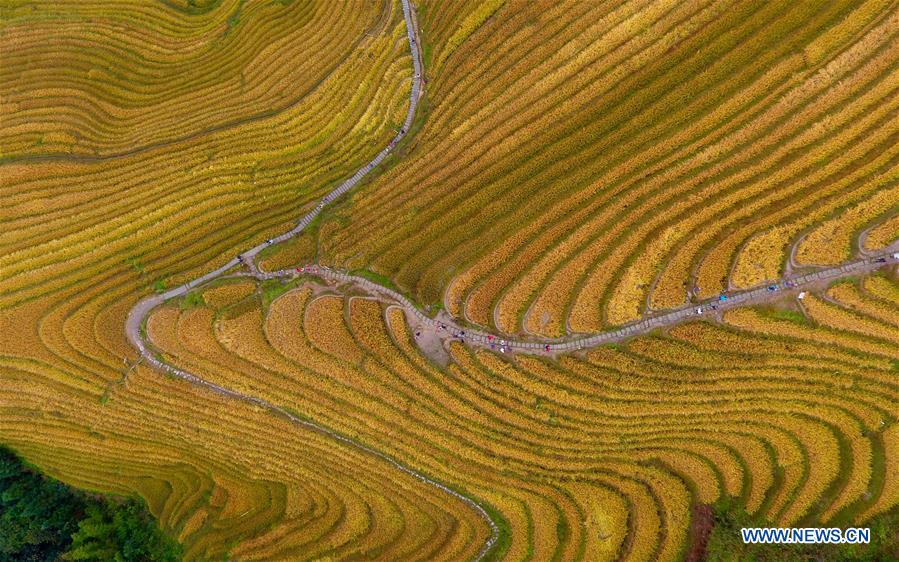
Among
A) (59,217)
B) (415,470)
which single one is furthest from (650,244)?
(59,217)

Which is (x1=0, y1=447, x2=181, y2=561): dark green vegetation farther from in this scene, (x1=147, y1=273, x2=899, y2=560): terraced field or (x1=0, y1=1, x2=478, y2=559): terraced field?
(x1=147, y1=273, x2=899, y2=560): terraced field

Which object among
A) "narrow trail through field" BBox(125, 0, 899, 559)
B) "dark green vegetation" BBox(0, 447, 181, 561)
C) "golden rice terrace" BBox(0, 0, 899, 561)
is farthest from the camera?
"dark green vegetation" BBox(0, 447, 181, 561)

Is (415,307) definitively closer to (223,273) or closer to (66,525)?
(223,273)

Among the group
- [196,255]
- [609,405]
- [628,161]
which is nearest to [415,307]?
[609,405]

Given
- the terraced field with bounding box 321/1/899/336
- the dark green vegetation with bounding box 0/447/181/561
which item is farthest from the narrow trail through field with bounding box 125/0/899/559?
the dark green vegetation with bounding box 0/447/181/561

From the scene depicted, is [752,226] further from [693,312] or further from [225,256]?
[225,256]
